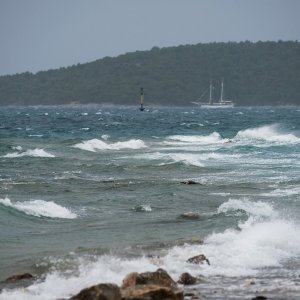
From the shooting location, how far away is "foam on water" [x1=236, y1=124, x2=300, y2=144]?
6287 cm

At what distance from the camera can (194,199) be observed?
25.9 meters

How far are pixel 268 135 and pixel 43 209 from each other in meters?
49.4

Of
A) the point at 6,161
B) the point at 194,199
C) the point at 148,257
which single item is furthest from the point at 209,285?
the point at 6,161

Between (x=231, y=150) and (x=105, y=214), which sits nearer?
(x=105, y=214)

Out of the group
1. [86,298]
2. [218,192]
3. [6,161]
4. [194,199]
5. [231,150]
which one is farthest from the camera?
[231,150]

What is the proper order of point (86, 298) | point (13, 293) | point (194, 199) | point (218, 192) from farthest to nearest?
point (218, 192) → point (194, 199) → point (13, 293) → point (86, 298)

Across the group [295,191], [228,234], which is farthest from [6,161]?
[228,234]

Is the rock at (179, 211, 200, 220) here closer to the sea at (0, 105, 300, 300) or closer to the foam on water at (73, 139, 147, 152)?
the sea at (0, 105, 300, 300)

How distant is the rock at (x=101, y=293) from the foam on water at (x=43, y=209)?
10.3 metres

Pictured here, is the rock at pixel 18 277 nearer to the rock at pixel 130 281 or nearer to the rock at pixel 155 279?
the rock at pixel 130 281

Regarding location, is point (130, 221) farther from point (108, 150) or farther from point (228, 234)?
point (108, 150)

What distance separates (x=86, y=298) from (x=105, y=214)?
35.3 ft

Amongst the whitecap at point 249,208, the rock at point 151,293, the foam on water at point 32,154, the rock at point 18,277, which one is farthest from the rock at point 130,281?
the foam on water at point 32,154

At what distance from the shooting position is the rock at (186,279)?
13424 mm
